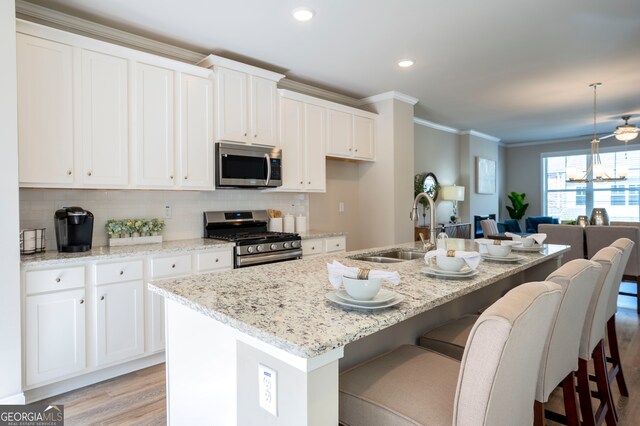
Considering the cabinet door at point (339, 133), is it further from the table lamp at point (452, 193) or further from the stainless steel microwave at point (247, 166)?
the table lamp at point (452, 193)

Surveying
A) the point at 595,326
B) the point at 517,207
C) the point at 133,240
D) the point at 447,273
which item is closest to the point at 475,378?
the point at 447,273

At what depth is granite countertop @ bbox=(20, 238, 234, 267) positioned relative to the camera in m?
2.38

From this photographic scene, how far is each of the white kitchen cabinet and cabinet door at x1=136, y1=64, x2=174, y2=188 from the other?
1.18m

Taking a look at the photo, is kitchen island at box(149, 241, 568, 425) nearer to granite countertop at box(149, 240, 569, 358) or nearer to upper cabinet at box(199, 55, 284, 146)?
granite countertop at box(149, 240, 569, 358)

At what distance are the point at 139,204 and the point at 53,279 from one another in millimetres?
1019

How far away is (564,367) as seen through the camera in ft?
5.20

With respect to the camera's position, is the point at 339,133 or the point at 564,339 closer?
the point at 564,339

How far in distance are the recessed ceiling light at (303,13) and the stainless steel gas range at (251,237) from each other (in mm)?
1810

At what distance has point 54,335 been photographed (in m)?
2.42

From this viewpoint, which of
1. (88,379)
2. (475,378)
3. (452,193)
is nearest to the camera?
(475,378)

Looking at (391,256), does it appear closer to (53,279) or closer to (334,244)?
(334,244)

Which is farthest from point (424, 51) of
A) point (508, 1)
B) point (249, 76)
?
point (249, 76)

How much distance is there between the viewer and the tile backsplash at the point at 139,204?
2771 millimetres

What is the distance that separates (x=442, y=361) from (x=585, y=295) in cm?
69
